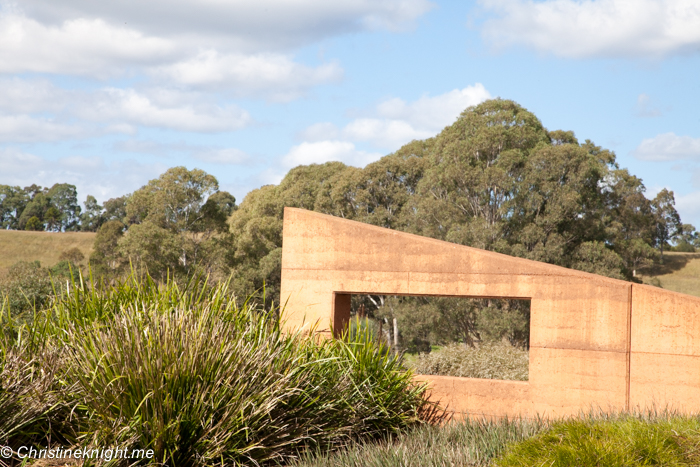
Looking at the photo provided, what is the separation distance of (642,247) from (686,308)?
69.4 ft

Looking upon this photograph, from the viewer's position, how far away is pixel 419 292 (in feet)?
24.6

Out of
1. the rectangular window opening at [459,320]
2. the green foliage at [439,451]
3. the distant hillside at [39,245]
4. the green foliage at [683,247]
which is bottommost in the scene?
the rectangular window opening at [459,320]

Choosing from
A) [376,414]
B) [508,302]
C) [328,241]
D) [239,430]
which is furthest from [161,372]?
[508,302]

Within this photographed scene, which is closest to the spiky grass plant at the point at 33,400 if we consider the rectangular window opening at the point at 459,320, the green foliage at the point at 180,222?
the rectangular window opening at the point at 459,320

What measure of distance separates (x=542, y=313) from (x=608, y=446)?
280 cm

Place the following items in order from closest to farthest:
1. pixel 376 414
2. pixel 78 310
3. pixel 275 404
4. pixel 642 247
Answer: pixel 275 404
pixel 78 310
pixel 376 414
pixel 642 247

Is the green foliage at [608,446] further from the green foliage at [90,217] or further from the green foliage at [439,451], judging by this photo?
the green foliage at [90,217]

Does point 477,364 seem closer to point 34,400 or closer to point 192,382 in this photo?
point 192,382

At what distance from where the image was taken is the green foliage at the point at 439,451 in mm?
4637

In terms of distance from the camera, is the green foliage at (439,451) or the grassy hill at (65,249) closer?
the green foliage at (439,451)

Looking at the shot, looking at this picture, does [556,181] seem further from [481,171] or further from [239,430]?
[239,430]

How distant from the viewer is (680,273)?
42.6 meters

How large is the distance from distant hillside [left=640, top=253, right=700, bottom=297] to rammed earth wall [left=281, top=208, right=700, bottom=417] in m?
34.8

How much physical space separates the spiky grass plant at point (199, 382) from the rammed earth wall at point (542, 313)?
99cm
